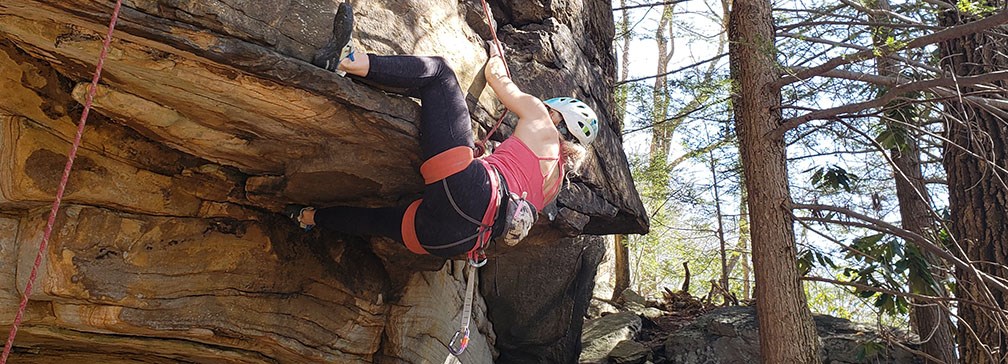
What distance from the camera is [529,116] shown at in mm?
4207

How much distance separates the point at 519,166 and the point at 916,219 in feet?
15.8

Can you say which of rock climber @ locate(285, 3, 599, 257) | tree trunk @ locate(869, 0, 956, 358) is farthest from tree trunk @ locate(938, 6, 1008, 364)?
rock climber @ locate(285, 3, 599, 257)

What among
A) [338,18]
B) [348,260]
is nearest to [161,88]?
[338,18]

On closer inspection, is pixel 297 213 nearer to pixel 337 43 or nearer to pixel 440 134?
pixel 440 134

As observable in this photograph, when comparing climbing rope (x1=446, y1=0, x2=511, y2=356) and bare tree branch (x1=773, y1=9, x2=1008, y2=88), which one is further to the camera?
bare tree branch (x1=773, y1=9, x2=1008, y2=88)

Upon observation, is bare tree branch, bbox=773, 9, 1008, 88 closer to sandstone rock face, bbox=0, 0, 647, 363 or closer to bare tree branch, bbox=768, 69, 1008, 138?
bare tree branch, bbox=768, 69, 1008, 138

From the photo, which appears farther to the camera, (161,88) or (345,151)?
(345,151)

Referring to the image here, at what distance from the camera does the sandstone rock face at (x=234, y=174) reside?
3.42m

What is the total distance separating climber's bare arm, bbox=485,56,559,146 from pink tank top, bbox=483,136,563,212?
0.16 ft

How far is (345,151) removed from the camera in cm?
408

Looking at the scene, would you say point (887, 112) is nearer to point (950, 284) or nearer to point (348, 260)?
point (950, 284)

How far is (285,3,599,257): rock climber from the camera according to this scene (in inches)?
147

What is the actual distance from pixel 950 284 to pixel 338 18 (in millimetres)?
5139

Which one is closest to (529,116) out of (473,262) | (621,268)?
(473,262)
